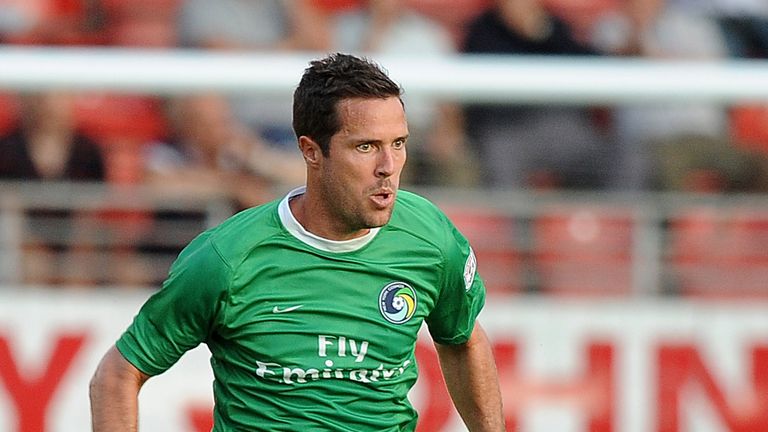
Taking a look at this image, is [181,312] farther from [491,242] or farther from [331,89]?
[491,242]

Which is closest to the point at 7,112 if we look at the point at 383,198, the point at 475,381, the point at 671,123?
the point at 671,123

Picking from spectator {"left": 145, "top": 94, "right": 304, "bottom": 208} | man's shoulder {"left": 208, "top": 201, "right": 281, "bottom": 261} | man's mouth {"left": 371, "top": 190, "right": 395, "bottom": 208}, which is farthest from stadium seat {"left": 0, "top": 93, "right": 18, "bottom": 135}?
man's mouth {"left": 371, "top": 190, "right": 395, "bottom": 208}

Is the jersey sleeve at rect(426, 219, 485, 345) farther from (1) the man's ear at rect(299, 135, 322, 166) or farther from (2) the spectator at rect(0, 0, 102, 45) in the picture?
(2) the spectator at rect(0, 0, 102, 45)

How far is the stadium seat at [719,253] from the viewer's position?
23.7 ft

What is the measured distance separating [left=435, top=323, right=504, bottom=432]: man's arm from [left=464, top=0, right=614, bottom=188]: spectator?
3.31 metres

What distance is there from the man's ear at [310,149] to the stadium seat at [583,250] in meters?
3.60

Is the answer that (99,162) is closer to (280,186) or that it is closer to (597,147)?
(280,186)

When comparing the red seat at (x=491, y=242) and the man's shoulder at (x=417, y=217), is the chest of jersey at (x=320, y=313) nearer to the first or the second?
the man's shoulder at (x=417, y=217)

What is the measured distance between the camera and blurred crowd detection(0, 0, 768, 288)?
24.1 feet

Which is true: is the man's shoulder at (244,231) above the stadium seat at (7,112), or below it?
below

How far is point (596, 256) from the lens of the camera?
7250 mm

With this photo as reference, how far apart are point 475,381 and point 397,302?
0.41m

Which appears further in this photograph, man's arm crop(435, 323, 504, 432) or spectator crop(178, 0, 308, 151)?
spectator crop(178, 0, 308, 151)

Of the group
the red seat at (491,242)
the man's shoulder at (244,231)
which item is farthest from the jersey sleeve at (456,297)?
the red seat at (491,242)
